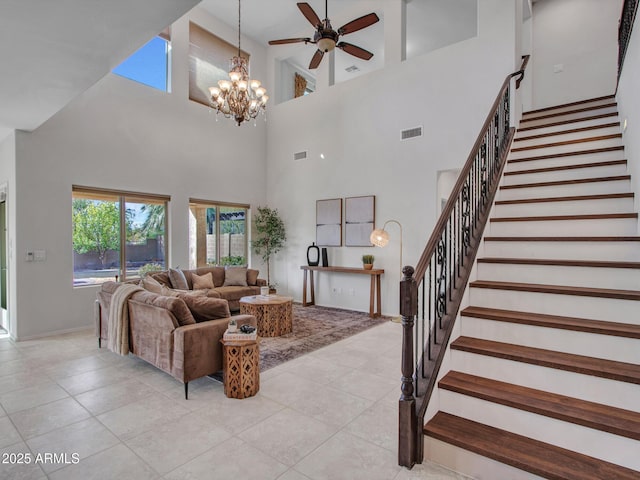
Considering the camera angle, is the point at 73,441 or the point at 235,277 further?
the point at 235,277

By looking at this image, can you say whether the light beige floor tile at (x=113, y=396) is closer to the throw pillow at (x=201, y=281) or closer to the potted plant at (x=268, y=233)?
the throw pillow at (x=201, y=281)

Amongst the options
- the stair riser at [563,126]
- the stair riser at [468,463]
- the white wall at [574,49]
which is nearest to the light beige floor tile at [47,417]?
the stair riser at [468,463]

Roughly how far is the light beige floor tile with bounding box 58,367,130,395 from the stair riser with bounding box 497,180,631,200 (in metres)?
4.44

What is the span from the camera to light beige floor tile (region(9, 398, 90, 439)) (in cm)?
254

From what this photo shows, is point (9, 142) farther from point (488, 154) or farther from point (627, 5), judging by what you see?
point (627, 5)

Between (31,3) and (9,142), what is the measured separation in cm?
405

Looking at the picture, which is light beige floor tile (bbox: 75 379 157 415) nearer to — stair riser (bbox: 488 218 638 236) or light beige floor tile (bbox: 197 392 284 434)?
light beige floor tile (bbox: 197 392 284 434)

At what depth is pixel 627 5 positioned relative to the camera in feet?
12.1

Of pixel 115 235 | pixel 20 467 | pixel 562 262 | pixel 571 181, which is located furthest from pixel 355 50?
pixel 20 467

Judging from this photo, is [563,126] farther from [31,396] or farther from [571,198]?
[31,396]

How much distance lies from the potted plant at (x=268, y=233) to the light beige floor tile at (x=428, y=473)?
6079 millimetres

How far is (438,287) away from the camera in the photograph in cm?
246

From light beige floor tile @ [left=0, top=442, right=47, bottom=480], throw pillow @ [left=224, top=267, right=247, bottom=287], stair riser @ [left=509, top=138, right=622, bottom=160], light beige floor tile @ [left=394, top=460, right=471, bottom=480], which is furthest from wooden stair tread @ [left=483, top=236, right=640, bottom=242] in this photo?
throw pillow @ [left=224, top=267, right=247, bottom=287]

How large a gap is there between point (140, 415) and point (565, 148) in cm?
516
